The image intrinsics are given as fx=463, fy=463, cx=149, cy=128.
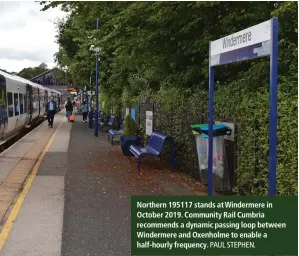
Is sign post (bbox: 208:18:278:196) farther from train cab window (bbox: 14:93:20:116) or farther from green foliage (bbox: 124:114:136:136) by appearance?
train cab window (bbox: 14:93:20:116)

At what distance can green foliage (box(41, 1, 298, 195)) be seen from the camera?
236 inches

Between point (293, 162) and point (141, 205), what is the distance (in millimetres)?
2404

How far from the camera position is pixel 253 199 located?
12.1 feet

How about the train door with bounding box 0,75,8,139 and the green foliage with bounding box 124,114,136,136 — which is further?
the train door with bounding box 0,75,8,139

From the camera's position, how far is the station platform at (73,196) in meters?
5.30

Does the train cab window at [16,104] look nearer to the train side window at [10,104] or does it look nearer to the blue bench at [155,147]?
the train side window at [10,104]

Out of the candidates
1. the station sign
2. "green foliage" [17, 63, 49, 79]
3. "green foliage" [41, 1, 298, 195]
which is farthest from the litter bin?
"green foliage" [17, 63, 49, 79]

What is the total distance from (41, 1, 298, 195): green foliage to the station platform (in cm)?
130

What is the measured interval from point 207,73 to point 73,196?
3.82 m

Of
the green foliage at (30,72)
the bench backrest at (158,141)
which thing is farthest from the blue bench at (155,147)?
the green foliage at (30,72)

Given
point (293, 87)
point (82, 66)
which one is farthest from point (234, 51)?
point (82, 66)

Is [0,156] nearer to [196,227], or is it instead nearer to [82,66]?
[196,227]

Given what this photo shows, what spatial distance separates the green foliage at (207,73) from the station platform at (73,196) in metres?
1.30

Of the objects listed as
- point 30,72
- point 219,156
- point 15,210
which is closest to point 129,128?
point 219,156
